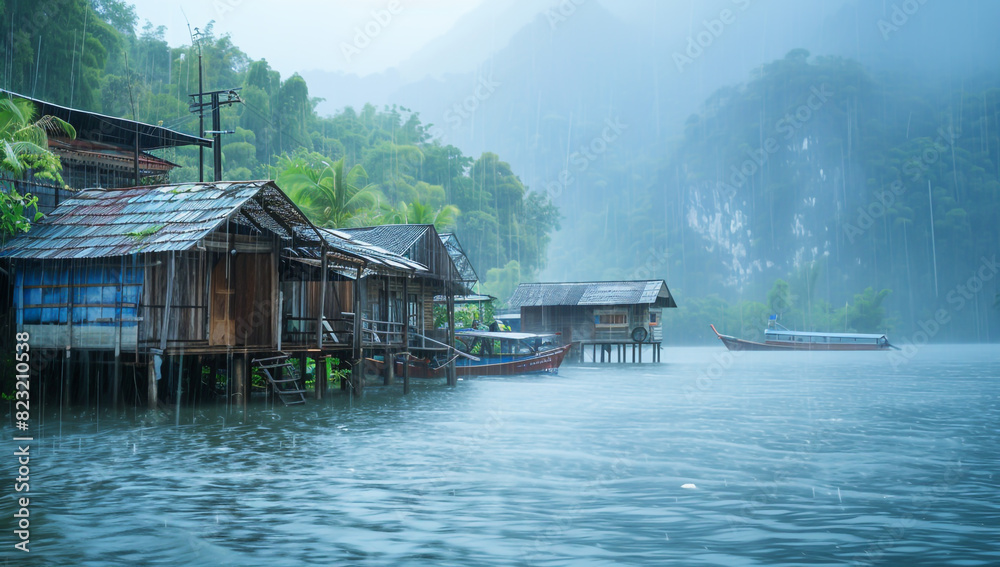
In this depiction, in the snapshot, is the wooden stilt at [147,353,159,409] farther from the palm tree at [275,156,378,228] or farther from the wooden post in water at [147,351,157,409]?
the palm tree at [275,156,378,228]

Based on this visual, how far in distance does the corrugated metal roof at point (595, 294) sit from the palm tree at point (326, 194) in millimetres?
12635

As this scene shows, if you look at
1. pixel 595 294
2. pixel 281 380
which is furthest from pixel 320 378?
pixel 595 294

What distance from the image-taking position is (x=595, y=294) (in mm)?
43000

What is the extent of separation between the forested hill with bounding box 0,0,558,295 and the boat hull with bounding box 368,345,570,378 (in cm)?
917

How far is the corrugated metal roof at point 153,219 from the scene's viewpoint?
15.3 meters

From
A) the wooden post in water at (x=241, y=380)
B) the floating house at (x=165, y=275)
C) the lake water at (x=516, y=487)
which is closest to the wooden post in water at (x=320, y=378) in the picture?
the floating house at (x=165, y=275)

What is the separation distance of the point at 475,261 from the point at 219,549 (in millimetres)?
60824

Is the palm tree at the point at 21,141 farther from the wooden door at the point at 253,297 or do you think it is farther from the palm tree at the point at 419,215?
the palm tree at the point at 419,215

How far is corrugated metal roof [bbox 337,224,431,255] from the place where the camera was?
2606 centimetres

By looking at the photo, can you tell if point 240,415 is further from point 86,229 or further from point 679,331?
point 679,331

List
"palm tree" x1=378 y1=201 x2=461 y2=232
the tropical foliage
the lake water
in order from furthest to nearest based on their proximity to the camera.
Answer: "palm tree" x1=378 y1=201 x2=461 y2=232 → the tropical foliage → the lake water

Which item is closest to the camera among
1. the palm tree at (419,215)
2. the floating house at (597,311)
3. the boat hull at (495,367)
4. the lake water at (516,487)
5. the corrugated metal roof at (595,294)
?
the lake water at (516,487)

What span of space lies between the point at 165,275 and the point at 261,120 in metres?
37.5

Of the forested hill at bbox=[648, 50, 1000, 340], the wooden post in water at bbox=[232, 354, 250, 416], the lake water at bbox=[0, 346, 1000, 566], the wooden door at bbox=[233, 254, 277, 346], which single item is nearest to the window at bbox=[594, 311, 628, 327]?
the lake water at bbox=[0, 346, 1000, 566]
